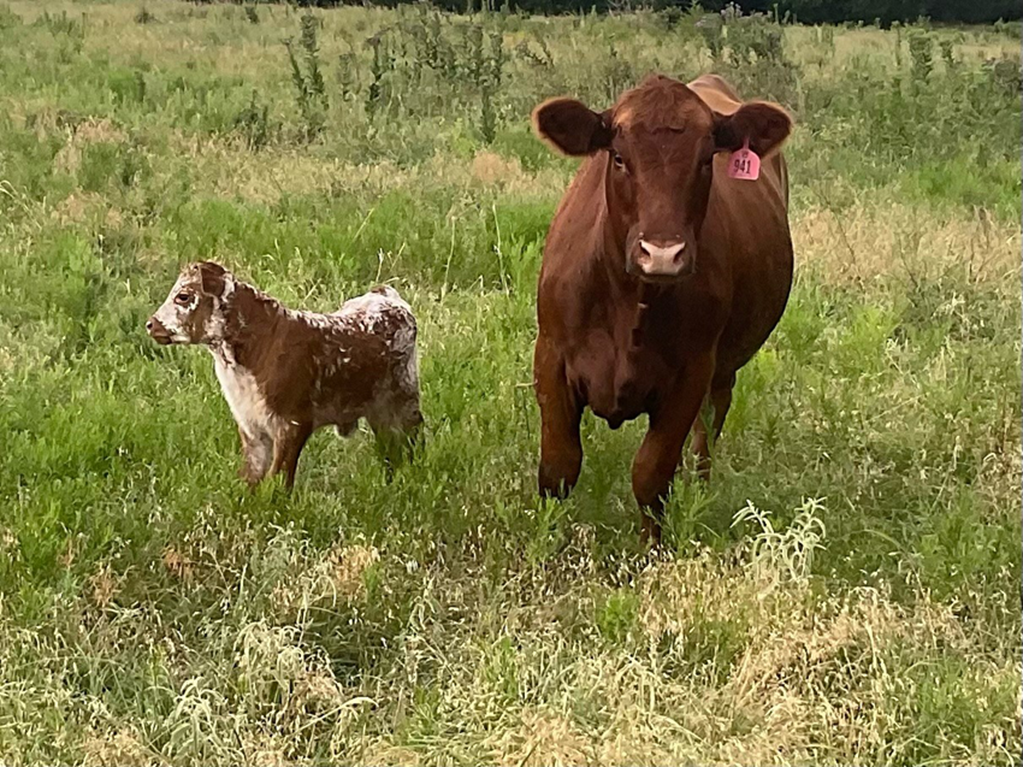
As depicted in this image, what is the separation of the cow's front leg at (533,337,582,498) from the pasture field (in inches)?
6.0

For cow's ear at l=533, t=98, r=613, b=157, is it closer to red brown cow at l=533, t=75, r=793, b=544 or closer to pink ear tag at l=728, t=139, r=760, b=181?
Result: red brown cow at l=533, t=75, r=793, b=544

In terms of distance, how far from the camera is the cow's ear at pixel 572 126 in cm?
404

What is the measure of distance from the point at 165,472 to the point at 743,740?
220 centimetres

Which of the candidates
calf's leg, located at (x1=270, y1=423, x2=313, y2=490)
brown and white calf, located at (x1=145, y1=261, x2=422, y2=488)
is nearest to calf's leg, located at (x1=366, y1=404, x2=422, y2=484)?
brown and white calf, located at (x1=145, y1=261, x2=422, y2=488)

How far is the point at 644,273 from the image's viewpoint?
3658 mm

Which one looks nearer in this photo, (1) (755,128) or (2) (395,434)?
(1) (755,128)

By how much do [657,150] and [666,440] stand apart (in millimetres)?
1027

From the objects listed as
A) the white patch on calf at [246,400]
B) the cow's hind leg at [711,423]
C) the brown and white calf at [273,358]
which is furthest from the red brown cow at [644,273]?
the white patch on calf at [246,400]

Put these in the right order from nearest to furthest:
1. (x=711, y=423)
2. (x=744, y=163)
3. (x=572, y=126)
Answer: (x=572, y=126)
(x=744, y=163)
(x=711, y=423)

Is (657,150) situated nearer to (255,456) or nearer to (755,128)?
(755,128)

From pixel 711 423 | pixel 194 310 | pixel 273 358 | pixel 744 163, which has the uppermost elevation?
pixel 744 163

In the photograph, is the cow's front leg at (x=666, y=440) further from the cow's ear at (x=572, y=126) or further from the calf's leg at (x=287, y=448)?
the calf's leg at (x=287, y=448)

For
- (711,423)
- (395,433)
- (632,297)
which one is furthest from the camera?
(711,423)

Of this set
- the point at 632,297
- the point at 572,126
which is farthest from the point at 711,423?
the point at 572,126
